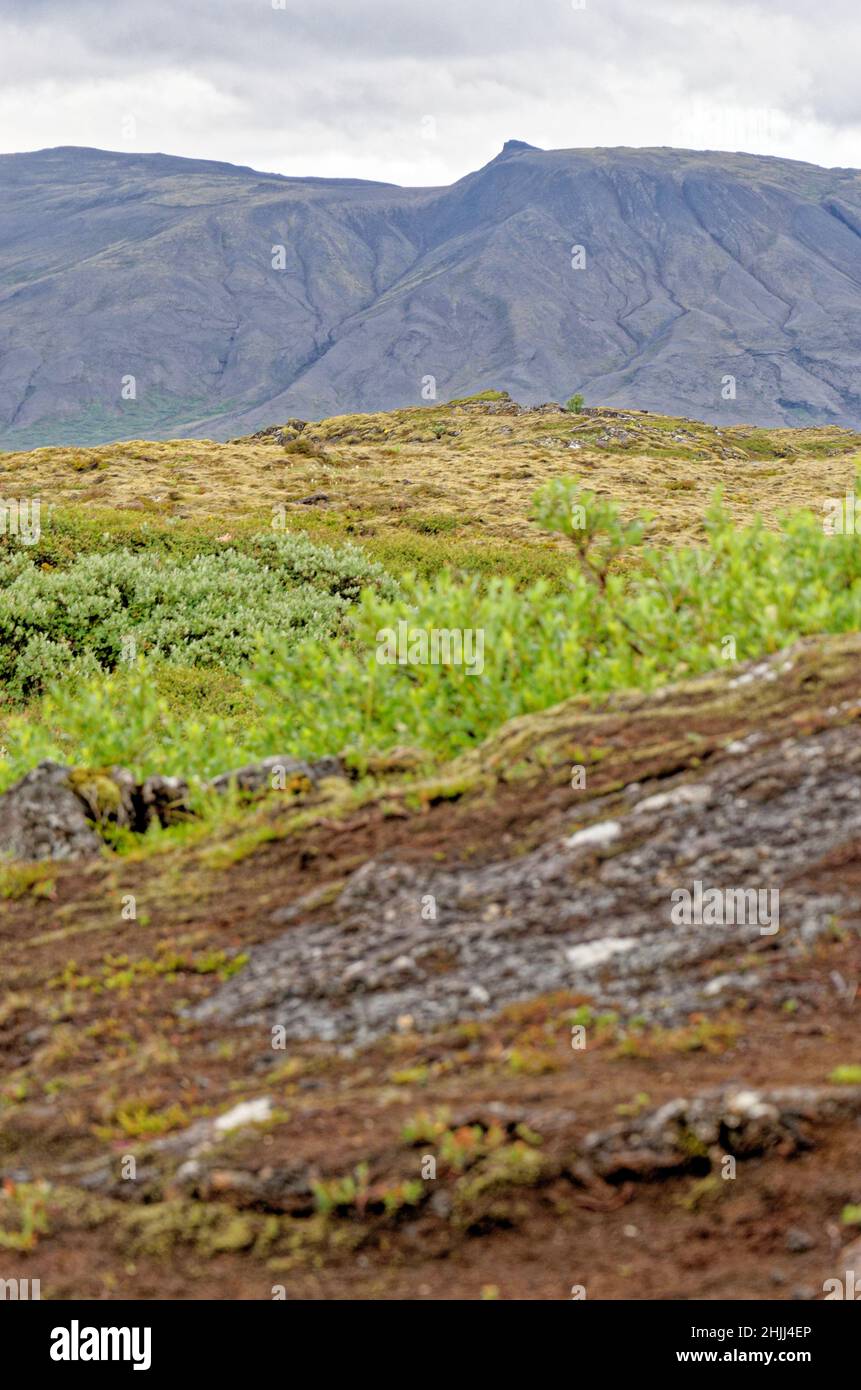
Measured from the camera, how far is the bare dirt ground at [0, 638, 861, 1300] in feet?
19.3

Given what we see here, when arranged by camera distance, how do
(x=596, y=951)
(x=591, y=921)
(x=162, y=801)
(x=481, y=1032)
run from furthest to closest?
(x=162, y=801)
(x=591, y=921)
(x=596, y=951)
(x=481, y=1032)

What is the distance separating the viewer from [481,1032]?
7453 mm

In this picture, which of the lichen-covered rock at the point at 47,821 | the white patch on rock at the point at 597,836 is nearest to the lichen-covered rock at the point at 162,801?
the lichen-covered rock at the point at 47,821

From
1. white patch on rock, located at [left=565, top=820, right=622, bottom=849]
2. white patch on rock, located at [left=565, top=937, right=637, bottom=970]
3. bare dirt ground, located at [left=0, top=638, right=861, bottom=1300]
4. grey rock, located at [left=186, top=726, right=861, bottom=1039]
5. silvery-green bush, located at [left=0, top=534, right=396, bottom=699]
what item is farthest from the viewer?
silvery-green bush, located at [left=0, top=534, right=396, bottom=699]

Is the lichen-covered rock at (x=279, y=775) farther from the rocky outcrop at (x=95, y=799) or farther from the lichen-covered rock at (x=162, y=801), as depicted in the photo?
the lichen-covered rock at (x=162, y=801)

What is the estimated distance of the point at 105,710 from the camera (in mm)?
13555

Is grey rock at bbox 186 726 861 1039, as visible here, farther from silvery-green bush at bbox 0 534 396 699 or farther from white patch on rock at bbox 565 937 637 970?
silvery-green bush at bbox 0 534 396 699

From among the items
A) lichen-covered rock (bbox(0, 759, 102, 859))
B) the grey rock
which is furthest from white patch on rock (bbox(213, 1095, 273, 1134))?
lichen-covered rock (bbox(0, 759, 102, 859))

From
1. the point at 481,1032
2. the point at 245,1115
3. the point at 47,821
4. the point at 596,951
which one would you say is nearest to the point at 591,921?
the point at 596,951

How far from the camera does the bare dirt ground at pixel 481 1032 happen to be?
589 centimetres

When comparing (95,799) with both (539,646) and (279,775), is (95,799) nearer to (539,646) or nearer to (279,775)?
(279,775)
